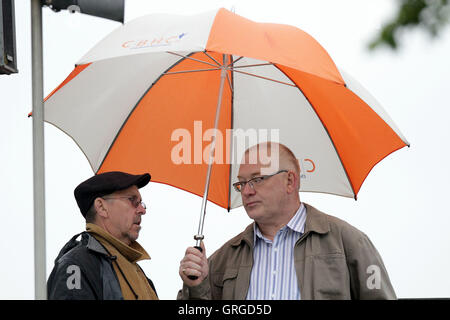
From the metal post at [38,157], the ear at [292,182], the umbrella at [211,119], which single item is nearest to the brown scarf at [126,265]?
the umbrella at [211,119]

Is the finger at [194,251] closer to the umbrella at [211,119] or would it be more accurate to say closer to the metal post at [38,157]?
the umbrella at [211,119]

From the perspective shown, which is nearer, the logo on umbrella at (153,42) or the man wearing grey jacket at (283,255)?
the logo on umbrella at (153,42)

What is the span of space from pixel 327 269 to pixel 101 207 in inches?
52.1

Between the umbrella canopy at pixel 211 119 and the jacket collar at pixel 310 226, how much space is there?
1.72 ft

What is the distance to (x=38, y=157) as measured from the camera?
293 cm

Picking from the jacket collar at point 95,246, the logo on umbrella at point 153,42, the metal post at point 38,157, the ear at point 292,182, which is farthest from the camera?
the ear at point 292,182

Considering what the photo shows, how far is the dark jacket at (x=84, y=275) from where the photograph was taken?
3270mm

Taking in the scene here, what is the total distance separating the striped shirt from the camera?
3723 millimetres

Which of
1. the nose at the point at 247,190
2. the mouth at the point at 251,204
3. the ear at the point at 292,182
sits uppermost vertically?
the ear at the point at 292,182

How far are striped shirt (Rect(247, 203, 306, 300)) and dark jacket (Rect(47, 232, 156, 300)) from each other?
833mm

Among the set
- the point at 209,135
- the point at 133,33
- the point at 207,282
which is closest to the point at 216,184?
the point at 209,135

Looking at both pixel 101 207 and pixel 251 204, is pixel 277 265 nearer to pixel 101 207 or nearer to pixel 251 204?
pixel 251 204

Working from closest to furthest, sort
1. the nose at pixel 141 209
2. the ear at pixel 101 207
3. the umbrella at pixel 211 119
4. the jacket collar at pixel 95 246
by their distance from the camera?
the jacket collar at pixel 95 246 → the ear at pixel 101 207 → the nose at pixel 141 209 → the umbrella at pixel 211 119
